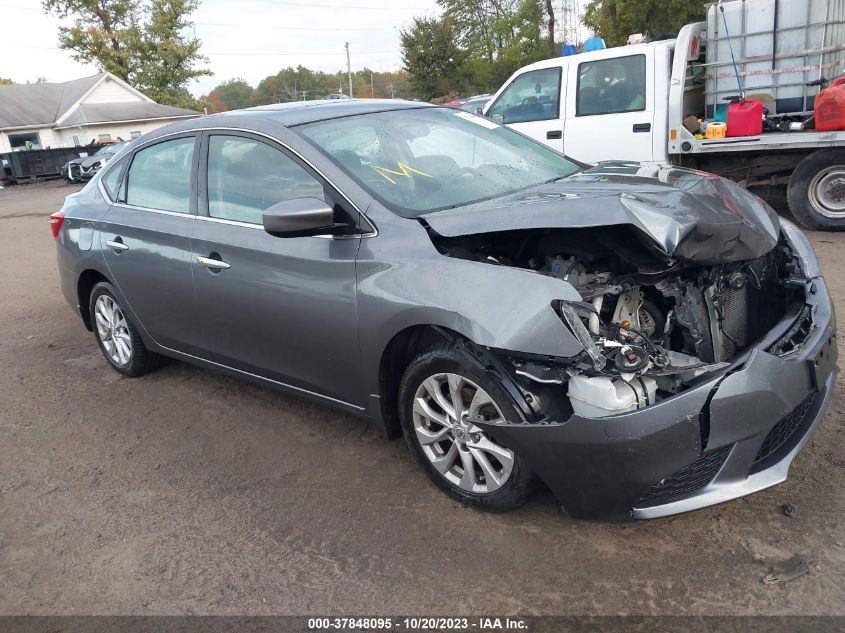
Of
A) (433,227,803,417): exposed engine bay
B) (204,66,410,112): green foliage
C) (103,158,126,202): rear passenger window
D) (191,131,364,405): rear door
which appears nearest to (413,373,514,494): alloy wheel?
(433,227,803,417): exposed engine bay

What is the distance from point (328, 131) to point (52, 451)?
246cm

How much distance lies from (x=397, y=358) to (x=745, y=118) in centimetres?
580

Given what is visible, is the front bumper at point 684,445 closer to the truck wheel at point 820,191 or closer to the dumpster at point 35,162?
the truck wheel at point 820,191

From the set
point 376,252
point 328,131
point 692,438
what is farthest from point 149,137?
point 692,438

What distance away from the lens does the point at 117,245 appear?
4.61 meters

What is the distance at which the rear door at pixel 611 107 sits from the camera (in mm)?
7816

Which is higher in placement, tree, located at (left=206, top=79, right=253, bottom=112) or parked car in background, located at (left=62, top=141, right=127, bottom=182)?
tree, located at (left=206, top=79, right=253, bottom=112)

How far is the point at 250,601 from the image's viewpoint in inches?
109

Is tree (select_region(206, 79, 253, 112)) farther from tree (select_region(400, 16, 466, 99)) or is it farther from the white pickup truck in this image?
the white pickup truck

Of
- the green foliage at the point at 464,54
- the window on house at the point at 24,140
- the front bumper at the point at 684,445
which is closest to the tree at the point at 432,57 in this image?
the green foliage at the point at 464,54

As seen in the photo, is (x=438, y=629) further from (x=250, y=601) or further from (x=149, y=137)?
(x=149, y=137)

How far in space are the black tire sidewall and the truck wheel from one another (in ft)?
21.5

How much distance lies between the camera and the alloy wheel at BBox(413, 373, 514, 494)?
9.73ft

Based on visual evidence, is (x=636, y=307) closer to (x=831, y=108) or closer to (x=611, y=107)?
(x=831, y=108)
